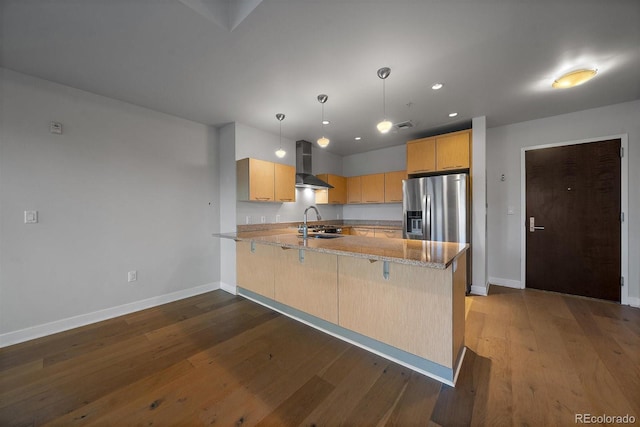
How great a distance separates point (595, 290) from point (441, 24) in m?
4.09

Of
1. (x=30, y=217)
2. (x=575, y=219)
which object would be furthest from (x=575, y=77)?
(x=30, y=217)

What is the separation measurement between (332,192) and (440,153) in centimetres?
220

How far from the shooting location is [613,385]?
1626mm

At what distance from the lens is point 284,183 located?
12.8 ft

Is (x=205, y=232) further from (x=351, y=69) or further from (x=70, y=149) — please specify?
(x=351, y=69)

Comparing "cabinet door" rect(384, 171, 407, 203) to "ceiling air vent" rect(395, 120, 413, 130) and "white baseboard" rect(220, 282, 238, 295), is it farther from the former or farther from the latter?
"white baseboard" rect(220, 282, 238, 295)

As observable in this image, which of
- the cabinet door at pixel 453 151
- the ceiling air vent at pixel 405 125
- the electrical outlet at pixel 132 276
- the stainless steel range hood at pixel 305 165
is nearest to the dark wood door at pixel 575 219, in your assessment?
the cabinet door at pixel 453 151

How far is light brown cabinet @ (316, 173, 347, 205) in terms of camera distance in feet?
16.4

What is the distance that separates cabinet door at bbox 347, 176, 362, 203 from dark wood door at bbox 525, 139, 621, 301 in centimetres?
285

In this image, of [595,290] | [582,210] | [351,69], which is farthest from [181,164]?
[595,290]

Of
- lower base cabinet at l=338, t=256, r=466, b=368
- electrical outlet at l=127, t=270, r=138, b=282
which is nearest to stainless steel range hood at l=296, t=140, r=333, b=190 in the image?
lower base cabinet at l=338, t=256, r=466, b=368

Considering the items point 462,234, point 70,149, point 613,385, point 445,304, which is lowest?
point 613,385

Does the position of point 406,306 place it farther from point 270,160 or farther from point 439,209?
point 270,160

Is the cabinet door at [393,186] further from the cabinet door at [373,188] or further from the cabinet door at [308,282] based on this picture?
the cabinet door at [308,282]
